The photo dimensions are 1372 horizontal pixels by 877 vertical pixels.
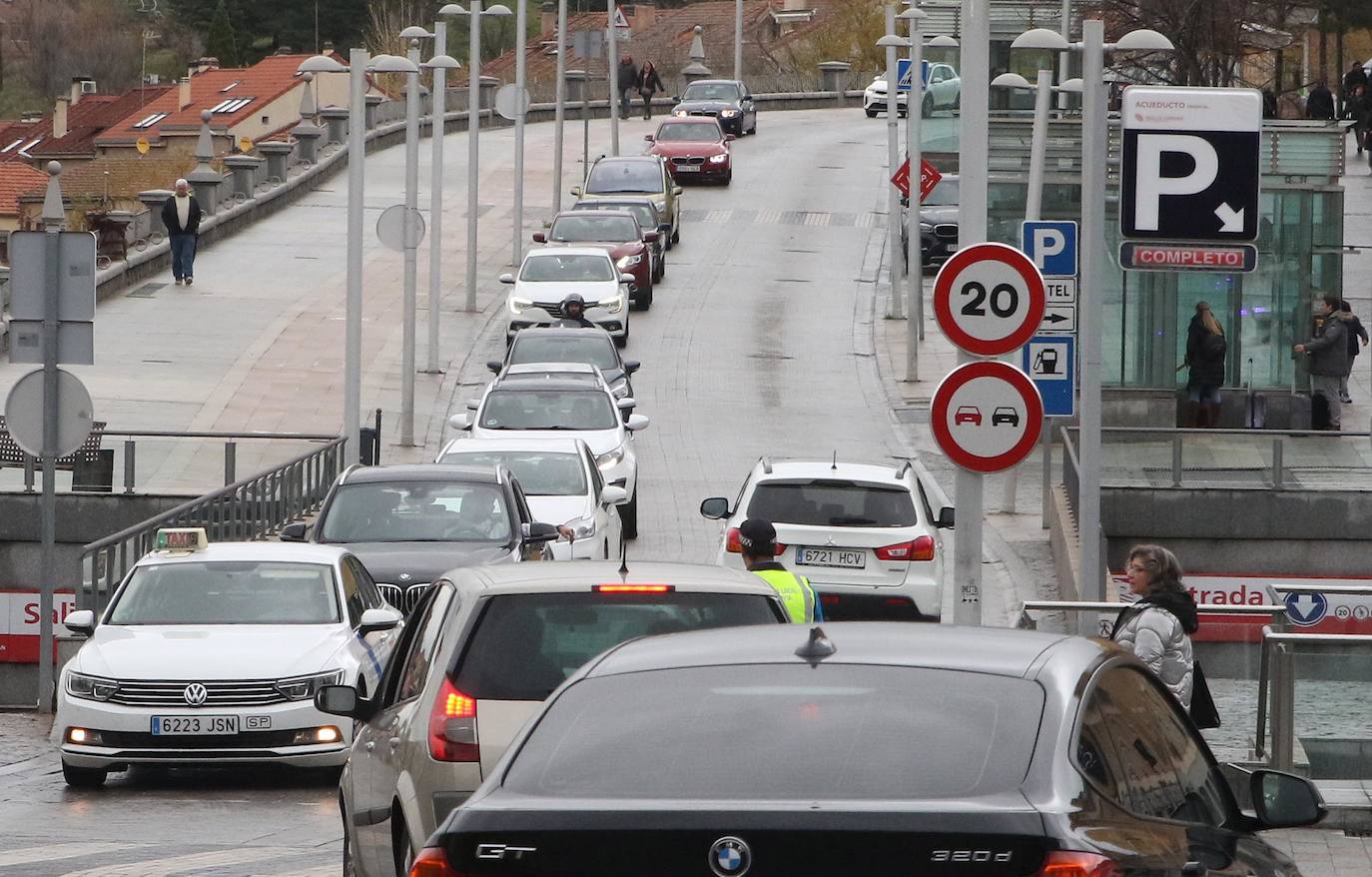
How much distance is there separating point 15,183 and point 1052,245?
7457cm

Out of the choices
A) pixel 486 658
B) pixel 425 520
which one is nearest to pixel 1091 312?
pixel 425 520

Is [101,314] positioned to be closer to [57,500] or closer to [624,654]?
[57,500]

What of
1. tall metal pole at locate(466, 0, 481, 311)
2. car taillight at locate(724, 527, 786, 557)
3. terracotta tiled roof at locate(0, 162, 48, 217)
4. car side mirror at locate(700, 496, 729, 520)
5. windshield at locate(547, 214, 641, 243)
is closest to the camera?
car taillight at locate(724, 527, 786, 557)

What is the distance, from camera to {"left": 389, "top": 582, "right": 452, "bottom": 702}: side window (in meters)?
8.05

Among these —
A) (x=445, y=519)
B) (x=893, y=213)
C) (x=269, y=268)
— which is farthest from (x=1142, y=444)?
(x=269, y=268)

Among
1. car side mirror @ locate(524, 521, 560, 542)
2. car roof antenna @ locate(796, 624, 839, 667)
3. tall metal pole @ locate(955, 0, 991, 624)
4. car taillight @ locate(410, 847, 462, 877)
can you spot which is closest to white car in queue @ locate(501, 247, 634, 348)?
car side mirror @ locate(524, 521, 560, 542)

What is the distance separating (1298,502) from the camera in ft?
85.3

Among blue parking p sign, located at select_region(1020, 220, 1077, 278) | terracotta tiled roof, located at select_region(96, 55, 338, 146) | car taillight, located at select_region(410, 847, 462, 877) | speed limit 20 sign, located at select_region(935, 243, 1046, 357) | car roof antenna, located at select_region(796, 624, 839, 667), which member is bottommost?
car taillight, located at select_region(410, 847, 462, 877)

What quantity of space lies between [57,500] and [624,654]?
20.9m

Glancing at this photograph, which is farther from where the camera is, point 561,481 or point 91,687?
point 561,481

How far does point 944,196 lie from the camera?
2040 inches

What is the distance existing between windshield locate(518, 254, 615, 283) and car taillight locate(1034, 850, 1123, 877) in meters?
35.3

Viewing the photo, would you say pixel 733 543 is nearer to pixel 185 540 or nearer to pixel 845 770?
pixel 185 540

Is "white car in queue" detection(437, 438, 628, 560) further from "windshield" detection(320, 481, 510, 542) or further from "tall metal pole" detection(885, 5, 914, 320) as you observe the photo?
"tall metal pole" detection(885, 5, 914, 320)
